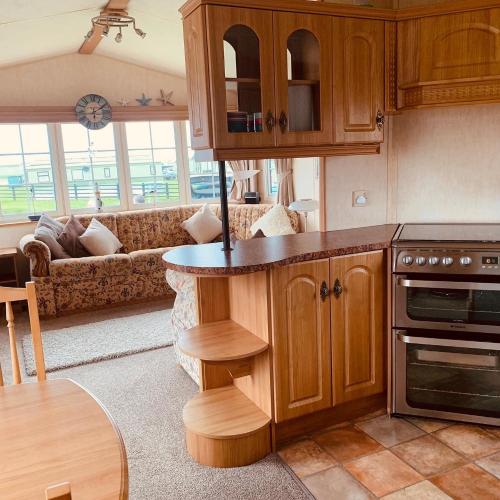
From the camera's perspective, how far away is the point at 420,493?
208 cm

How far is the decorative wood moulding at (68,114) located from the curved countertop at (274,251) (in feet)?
12.4

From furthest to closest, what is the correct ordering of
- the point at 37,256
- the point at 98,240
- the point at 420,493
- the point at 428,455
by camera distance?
the point at 98,240
the point at 37,256
the point at 428,455
the point at 420,493

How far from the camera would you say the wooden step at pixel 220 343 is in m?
2.33

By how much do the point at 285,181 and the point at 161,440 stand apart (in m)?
3.68

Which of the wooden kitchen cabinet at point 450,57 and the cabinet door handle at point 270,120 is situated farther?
the wooden kitchen cabinet at point 450,57

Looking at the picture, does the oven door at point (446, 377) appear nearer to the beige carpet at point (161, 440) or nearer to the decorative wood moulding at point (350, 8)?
the beige carpet at point (161, 440)

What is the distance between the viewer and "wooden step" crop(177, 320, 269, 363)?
7.64ft

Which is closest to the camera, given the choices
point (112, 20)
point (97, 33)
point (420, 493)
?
→ point (420, 493)

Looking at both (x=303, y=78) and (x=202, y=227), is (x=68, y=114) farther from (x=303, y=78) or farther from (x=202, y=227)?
(x=303, y=78)

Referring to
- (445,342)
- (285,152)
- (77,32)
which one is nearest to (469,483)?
(445,342)

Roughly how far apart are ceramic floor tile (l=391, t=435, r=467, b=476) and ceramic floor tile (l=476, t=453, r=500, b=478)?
8cm

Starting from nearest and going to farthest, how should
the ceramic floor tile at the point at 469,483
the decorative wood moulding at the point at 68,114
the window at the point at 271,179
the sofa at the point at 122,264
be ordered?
1. the ceramic floor tile at the point at 469,483
2. the sofa at the point at 122,264
3. the decorative wood moulding at the point at 68,114
4. the window at the point at 271,179

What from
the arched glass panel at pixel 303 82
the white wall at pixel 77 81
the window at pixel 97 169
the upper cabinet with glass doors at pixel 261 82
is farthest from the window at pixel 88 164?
the arched glass panel at pixel 303 82

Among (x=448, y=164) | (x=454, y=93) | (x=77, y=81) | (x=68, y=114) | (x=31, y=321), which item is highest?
(x=77, y=81)
